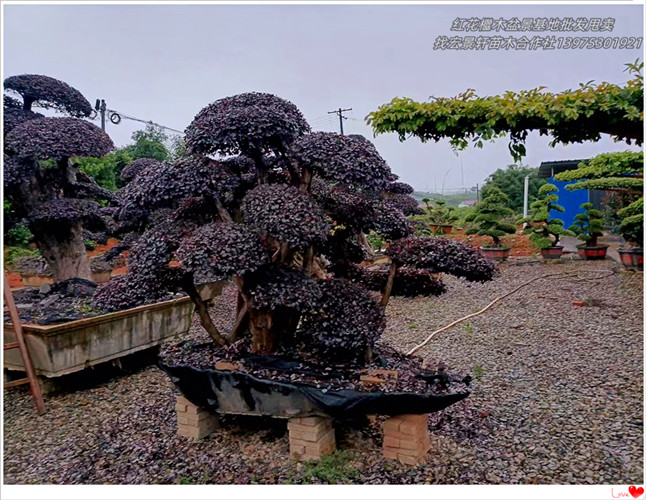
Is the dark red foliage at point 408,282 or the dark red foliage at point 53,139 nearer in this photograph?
the dark red foliage at point 408,282

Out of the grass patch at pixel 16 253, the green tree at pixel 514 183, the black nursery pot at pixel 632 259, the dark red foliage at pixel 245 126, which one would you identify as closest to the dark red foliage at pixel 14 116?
the grass patch at pixel 16 253

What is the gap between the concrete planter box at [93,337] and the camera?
2.95 meters

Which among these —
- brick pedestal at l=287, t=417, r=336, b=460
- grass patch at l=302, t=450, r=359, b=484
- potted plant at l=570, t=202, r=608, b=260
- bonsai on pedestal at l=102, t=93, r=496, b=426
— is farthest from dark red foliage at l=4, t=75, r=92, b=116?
potted plant at l=570, t=202, r=608, b=260

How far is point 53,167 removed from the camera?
4.14 m

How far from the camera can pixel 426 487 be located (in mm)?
1977

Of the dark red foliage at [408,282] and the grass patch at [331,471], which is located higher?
the dark red foliage at [408,282]

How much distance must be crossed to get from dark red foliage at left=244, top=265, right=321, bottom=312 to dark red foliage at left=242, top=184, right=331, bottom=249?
19cm

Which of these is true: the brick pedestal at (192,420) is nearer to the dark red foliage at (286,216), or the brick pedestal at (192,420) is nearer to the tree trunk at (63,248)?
the dark red foliage at (286,216)

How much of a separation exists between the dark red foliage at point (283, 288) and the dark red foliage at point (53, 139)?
2.04 meters

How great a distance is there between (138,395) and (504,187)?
42.1ft

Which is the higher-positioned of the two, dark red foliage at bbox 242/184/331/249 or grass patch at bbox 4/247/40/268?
dark red foliage at bbox 242/184/331/249

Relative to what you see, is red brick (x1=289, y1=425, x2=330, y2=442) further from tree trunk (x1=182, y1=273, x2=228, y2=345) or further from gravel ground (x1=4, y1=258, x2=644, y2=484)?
tree trunk (x1=182, y1=273, x2=228, y2=345)

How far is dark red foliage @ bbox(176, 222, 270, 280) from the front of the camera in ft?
6.82

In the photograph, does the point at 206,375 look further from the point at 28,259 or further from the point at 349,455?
the point at 28,259
